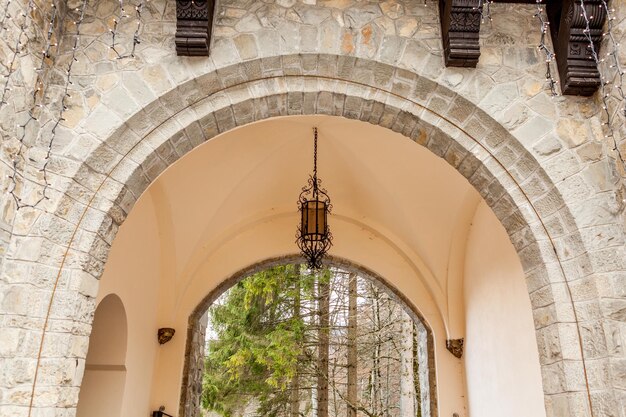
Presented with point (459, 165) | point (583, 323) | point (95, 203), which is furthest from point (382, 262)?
point (95, 203)

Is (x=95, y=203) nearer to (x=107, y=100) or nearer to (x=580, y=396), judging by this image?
(x=107, y=100)

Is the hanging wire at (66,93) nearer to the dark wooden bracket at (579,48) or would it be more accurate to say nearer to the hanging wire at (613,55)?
the dark wooden bracket at (579,48)

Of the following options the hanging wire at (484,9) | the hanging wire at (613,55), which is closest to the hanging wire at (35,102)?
the hanging wire at (484,9)

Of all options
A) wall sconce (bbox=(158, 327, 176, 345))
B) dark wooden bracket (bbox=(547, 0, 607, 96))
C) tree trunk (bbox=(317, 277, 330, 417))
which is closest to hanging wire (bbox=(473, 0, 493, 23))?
dark wooden bracket (bbox=(547, 0, 607, 96))

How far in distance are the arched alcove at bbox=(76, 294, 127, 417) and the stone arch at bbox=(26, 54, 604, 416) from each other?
1699 millimetres

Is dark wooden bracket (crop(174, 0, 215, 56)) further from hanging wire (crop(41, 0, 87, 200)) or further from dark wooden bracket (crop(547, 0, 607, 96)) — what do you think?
dark wooden bracket (crop(547, 0, 607, 96))

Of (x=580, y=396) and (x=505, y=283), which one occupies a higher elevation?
(x=505, y=283)

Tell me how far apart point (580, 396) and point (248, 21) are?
256 centimetres

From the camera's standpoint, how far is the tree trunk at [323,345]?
7949 mm

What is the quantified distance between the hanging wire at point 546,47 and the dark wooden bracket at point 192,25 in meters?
1.79

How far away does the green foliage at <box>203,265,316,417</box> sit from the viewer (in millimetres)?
7250

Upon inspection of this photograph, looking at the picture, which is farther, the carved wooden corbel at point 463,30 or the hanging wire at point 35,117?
the carved wooden corbel at point 463,30

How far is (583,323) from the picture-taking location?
95.1 inches

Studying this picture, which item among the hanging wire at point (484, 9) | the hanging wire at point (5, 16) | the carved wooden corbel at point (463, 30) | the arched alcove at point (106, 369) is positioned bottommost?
the arched alcove at point (106, 369)
